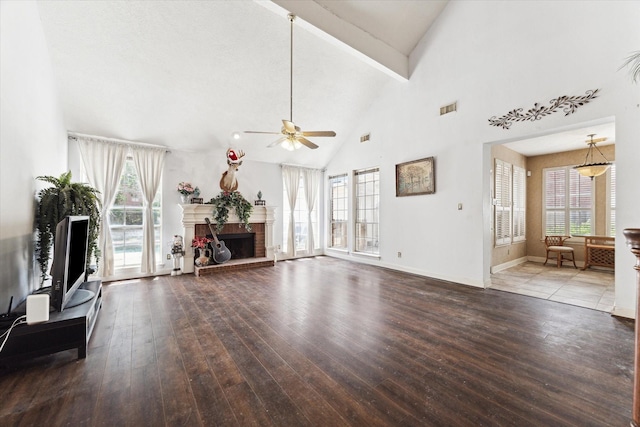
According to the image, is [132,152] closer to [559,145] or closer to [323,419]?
[323,419]

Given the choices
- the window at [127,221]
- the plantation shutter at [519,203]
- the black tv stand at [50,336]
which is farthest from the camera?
the plantation shutter at [519,203]

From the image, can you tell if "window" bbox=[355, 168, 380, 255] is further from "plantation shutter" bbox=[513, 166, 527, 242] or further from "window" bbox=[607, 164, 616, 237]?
"window" bbox=[607, 164, 616, 237]

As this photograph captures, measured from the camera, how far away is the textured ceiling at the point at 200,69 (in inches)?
141

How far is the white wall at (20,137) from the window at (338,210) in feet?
18.7

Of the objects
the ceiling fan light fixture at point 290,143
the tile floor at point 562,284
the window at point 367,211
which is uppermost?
the ceiling fan light fixture at point 290,143

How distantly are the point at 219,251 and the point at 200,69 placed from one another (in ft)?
11.2

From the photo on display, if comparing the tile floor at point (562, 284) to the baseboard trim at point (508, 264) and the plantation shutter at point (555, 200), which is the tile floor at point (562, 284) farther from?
the plantation shutter at point (555, 200)

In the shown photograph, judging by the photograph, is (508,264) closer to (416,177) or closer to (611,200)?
(611,200)

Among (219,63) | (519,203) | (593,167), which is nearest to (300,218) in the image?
(219,63)

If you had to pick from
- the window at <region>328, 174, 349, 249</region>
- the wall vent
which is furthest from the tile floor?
the window at <region>328, 174, 349, 249</region>

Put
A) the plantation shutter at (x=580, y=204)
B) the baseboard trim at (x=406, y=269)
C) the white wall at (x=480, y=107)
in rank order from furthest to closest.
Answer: the plantation shutter at (x=580, y=204), the baseboard trim at (x=406, y=269), the white wall at (x=480, y=107)

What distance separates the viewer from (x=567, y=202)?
6203mm

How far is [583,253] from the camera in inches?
235

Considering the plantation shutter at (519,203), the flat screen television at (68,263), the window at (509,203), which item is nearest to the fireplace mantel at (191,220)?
the flat screen television at (68,263)
